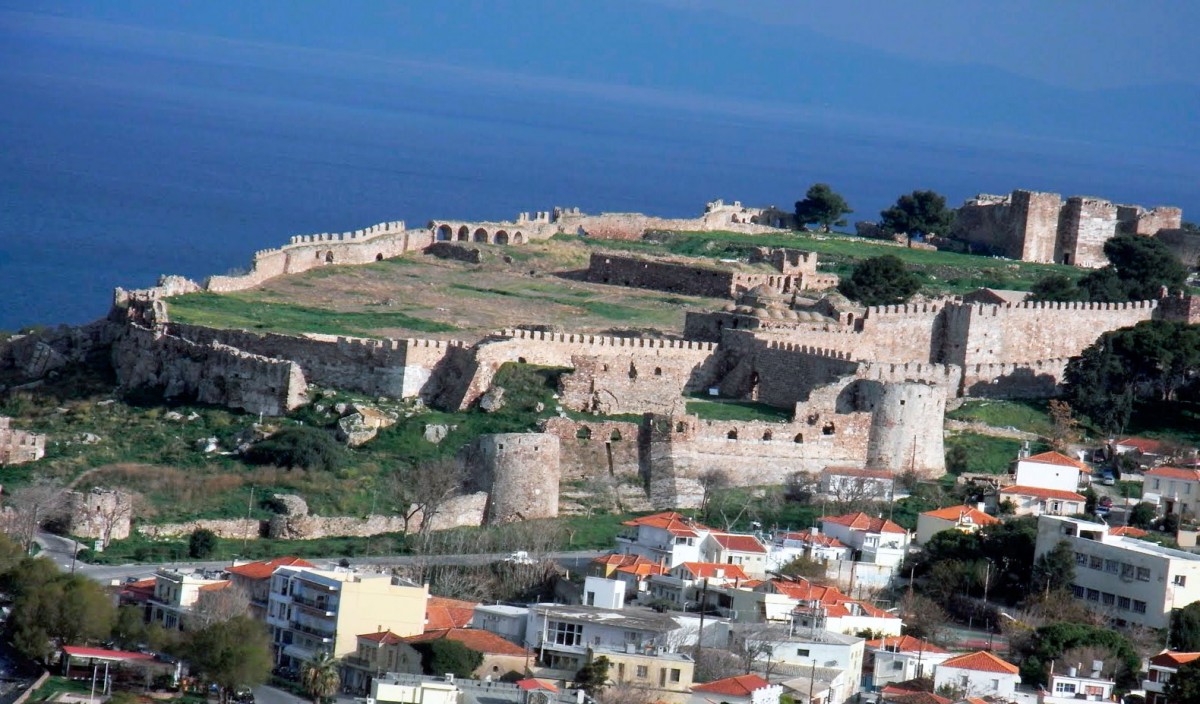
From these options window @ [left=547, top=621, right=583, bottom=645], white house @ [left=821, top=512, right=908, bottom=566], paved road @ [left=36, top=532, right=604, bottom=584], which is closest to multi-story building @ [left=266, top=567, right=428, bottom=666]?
window @ [left=547, top=621, right=583, bottom=645]

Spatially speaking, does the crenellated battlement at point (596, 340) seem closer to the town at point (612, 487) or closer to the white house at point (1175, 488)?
the town at point (612, 487)

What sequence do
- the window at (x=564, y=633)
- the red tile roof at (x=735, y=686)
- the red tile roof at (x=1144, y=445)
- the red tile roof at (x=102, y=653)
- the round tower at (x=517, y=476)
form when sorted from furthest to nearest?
the red tile roof at (x=1144, y=445) < the round tower at (x=517, y=476) < the window at (x=564, y=633) < the red tile roof at (x=102, y=653) < the red tile roof at (x=735, y=686)

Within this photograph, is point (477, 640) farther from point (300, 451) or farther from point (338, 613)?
point (300, 451)

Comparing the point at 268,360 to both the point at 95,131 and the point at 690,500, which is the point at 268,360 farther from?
the point at 95,131

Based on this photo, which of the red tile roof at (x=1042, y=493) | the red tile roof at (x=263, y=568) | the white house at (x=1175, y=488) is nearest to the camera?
the red tile roof at (x=263, y=568)

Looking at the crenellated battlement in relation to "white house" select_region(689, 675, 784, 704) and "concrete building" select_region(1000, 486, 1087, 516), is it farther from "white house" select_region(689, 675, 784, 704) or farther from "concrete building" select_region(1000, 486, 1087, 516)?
"white house" select_region(689, 675, 784, 704)

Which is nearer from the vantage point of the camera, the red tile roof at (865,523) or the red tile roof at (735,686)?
the red tile roof at (735,686)

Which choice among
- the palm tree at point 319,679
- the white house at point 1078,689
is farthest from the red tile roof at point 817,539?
the palm tree at point 319,679

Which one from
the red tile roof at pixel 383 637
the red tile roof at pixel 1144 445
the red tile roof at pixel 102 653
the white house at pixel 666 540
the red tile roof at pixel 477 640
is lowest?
the red tile roof at pixel 102 653

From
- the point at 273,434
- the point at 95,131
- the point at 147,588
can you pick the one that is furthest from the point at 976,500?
the point at 95,131
